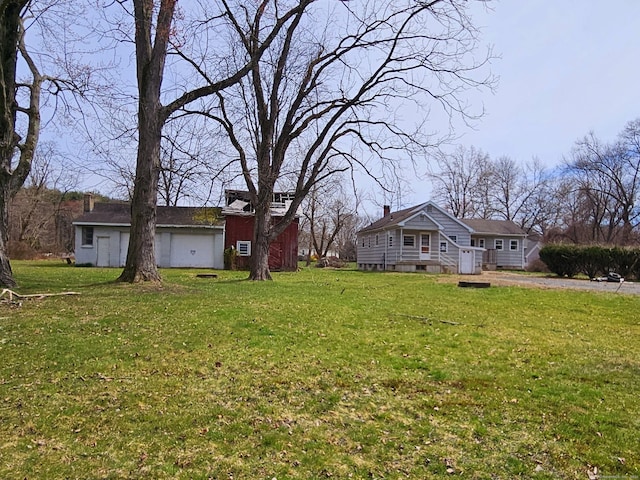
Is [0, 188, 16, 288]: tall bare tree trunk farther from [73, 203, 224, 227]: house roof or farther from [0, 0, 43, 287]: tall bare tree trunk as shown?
[73, 203, 224, 227]: house roof

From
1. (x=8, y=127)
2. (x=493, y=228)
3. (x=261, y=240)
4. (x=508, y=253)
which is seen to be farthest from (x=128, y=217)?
(x=508, y=253)

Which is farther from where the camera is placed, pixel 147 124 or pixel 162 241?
pixel 162 241

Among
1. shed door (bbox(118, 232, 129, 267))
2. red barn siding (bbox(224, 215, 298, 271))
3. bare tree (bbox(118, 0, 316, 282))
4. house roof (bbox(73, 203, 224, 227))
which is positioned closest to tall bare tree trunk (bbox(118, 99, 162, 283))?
bare tree (bbox(118, 0, 316, 282))

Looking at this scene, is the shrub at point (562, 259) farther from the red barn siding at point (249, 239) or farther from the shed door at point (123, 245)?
the shed door at point (123, 245)

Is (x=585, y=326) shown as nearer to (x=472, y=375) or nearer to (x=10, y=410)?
(x=472, y=375)

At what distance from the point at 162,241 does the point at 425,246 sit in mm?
17893

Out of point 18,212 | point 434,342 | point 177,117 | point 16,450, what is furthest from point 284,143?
point 18,212

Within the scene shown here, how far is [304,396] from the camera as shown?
15.6 ft

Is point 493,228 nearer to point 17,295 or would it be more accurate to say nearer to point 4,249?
point 4,249

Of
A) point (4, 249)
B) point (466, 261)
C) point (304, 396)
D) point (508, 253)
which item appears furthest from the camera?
point (508, 253)

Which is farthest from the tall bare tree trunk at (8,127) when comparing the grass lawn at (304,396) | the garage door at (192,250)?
the garage door at (192,250)

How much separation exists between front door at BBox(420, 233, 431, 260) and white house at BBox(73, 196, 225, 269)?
539 inches

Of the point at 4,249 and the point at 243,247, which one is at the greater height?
the point at 243,247

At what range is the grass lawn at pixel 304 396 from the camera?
334cm
